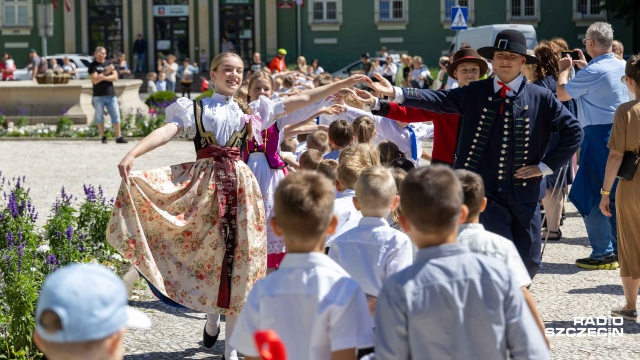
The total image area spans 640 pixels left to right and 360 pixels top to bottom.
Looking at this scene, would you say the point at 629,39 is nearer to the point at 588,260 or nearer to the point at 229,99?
the point at 588,260

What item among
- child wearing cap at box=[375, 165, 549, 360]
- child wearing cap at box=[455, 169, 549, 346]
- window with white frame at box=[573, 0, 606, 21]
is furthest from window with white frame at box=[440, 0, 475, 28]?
child wearing cap at box=[375, 165, 549, 360]

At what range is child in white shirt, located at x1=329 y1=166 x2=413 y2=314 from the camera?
15.7 ft

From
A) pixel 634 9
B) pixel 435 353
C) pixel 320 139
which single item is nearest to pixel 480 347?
pixel 435 353

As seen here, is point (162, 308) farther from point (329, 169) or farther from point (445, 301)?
point (445, 301)

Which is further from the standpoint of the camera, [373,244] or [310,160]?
[310,160]

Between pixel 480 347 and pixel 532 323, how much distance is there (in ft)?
0.65

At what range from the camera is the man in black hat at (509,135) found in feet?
20.8

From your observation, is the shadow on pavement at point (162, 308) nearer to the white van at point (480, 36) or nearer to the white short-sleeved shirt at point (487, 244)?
Result: the white short-sleeved shirt at point (487, 244)

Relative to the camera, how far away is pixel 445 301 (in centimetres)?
357

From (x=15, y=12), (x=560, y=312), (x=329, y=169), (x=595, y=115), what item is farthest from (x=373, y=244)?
(x=15, y=12)

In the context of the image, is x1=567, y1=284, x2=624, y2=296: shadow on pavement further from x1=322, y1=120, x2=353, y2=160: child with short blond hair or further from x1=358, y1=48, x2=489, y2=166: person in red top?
x1=322, y1=120, x2=353, y2=160: child with short blond hair

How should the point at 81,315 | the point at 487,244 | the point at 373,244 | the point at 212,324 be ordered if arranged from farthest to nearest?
the point at 212,324 → the point at 373,244 → the point at 487,244 → the point at 81,315

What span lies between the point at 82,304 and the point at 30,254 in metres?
4.72

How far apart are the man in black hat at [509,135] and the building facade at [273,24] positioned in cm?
4293
